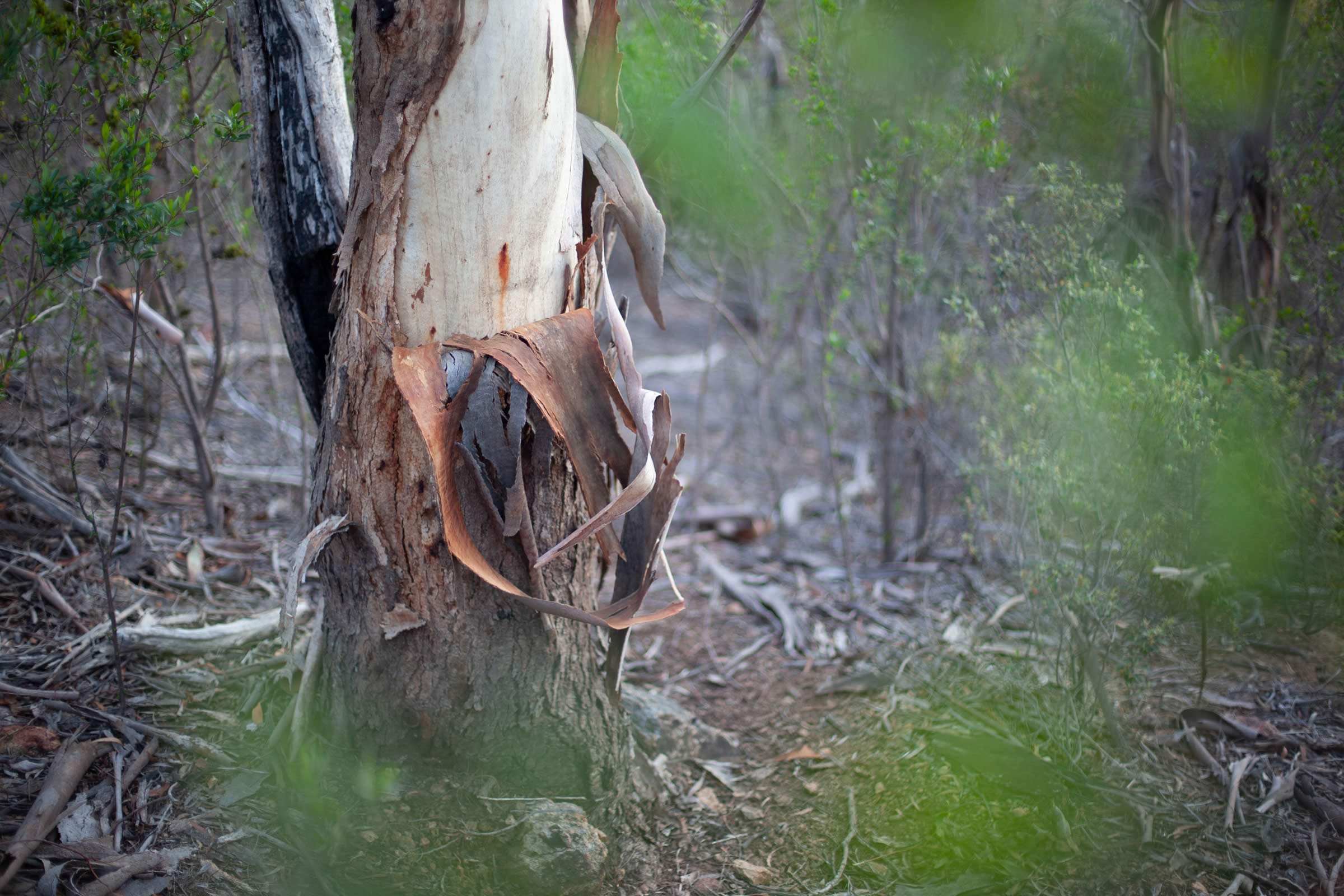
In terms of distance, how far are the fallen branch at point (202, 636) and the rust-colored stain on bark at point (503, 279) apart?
1228 millimetres

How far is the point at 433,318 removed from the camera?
2.08 metres

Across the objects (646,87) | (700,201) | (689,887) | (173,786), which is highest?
(646,87)

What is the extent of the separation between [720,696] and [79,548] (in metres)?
2.44

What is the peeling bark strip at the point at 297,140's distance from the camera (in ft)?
7.27

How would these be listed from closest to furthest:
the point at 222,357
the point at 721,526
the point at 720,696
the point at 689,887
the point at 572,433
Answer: the point at 572,433 < the point at 689,887 < the point at 720,696 < the point at 222,357 < the point at 721,526

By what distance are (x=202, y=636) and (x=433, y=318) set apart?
1.58 metres

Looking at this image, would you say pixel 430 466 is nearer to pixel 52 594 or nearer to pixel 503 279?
pixel 503 279

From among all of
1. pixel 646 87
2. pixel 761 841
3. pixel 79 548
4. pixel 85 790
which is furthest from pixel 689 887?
pixel 646 87

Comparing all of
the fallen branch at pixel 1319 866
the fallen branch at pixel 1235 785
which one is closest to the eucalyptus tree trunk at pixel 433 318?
the fallen branch at pixel 1235 785

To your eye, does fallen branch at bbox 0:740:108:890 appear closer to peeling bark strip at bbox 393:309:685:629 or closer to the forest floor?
the forest floor

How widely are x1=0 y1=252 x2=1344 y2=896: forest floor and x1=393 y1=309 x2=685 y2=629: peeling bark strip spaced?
26.2 inches

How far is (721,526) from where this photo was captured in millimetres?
5344

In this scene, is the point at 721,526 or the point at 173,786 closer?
the point at 173,786

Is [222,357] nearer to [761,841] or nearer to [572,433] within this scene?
[572,433]
